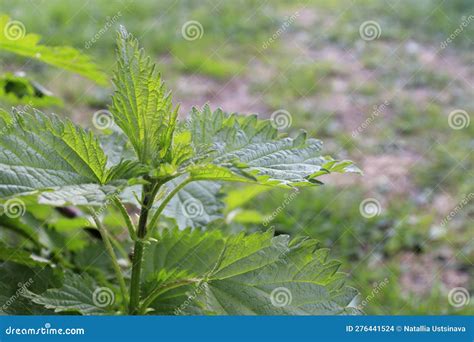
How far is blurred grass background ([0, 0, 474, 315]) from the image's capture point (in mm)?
3926

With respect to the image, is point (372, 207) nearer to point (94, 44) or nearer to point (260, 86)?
point (260, 86)

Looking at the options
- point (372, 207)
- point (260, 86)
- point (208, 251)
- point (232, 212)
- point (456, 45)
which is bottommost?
point (208, 251)

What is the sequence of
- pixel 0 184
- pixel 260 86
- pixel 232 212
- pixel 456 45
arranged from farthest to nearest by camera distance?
pixel 456 45 < pixel 260 86 < pixel 232 212 < pixel 0 184

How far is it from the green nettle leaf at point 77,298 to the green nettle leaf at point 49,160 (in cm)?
23

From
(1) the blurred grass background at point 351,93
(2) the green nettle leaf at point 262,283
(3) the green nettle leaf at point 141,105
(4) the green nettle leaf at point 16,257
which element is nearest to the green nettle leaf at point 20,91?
(4) the green nettle leaf at point 16,257

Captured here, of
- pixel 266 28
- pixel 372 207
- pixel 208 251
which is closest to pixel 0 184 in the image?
pixel 208 251

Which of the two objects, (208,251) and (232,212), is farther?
(232,212)

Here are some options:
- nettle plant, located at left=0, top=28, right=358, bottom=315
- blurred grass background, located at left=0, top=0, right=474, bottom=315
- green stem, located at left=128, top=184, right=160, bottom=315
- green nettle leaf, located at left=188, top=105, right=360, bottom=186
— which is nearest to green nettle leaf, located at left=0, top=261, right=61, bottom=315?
nettle plant, located at left=0, top=28, right=358, bottom=315

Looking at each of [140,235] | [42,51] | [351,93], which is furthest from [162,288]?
[351,93]

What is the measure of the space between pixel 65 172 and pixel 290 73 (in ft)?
15.3

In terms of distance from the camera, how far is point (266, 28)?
6.49 metres

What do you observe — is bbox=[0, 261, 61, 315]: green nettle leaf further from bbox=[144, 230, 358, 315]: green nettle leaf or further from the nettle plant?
bbox=[144, 230, 358, 315]: green nettle leaf

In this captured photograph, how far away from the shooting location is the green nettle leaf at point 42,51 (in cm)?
174

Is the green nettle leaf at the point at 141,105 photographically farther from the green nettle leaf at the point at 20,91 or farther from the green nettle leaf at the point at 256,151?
the green nettle leaf at the point at 20,91
